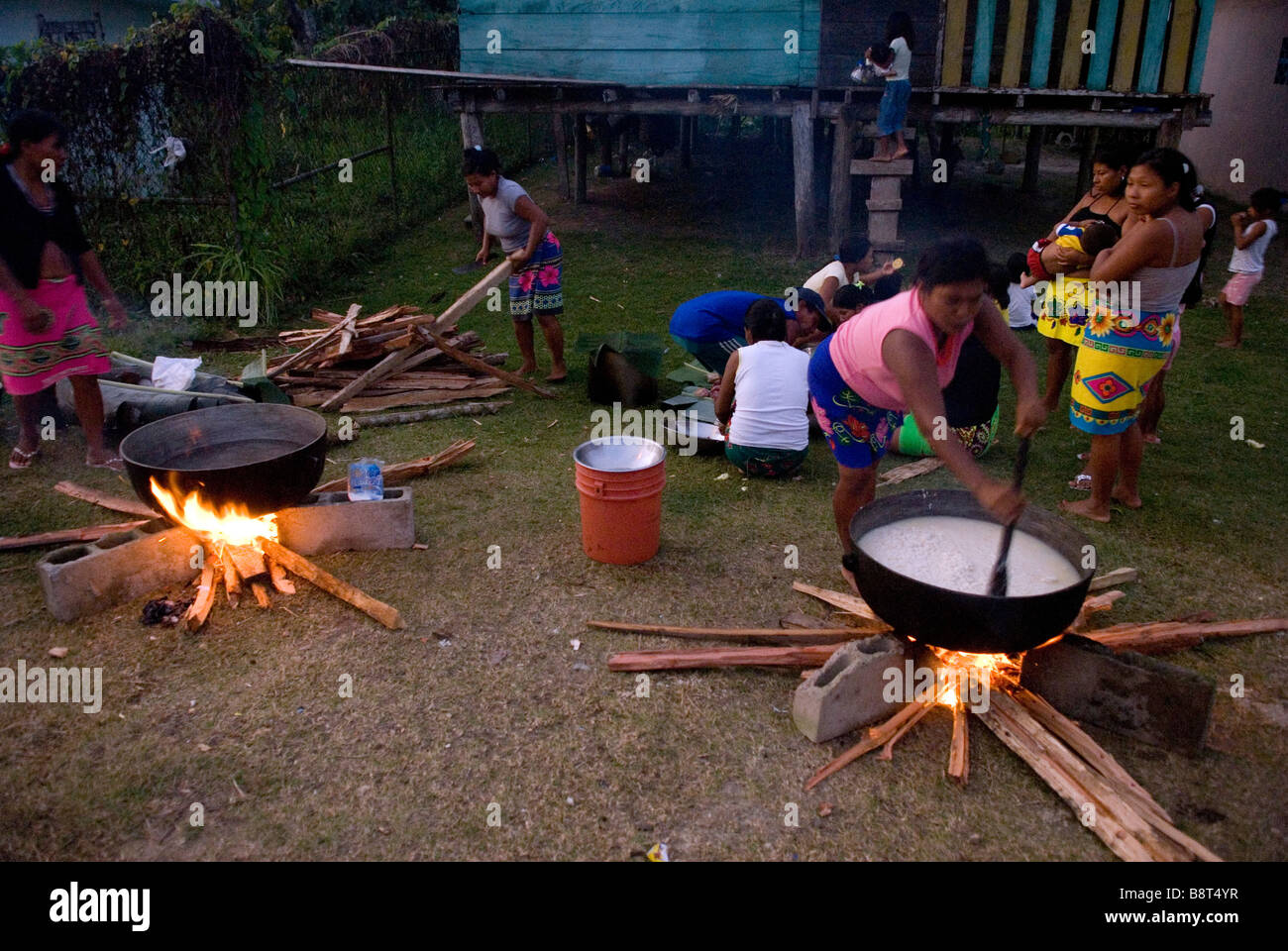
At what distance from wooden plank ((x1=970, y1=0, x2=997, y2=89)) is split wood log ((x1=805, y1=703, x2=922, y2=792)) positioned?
29.2 feet

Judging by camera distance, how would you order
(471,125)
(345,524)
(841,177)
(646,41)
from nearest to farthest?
1. (345,524)
2. (841,177)
3. (646,41)
4. (471,125)

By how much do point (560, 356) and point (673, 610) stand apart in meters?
3.75

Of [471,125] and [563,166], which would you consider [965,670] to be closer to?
[471,125]

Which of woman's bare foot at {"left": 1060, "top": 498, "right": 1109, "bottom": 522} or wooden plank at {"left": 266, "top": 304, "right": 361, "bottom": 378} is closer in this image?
woman's bare foot at {"left": 1060, "top": 498, "right": 1109, "bottom": 522}

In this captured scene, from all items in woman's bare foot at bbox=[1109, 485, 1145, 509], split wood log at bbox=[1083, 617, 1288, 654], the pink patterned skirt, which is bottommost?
split wood log at bbox=[1083, 617, 1288, 654]

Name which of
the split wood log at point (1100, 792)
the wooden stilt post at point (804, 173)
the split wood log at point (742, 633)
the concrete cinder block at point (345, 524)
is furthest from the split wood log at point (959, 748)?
the wooden stilt post at point (804, 173)

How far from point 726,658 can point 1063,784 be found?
54.0 inches

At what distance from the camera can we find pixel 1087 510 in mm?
5125

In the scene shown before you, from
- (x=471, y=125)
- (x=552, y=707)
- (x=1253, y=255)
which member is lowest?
(x=552, y=707)

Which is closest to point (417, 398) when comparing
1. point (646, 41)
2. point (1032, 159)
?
point (646, 41)

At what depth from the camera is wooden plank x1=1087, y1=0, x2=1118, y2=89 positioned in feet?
32.0

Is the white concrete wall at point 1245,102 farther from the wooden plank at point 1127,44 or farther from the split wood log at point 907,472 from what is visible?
the split wood log at point 907,472

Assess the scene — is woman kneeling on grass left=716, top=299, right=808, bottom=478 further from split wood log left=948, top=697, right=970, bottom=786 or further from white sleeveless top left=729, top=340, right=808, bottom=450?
split wood log left=948, top=697, right=970, bottom=786

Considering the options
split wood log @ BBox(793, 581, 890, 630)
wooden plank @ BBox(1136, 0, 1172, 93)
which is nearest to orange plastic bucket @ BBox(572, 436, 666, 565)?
split wood log @ BBox(793, 581, 890, 630)
